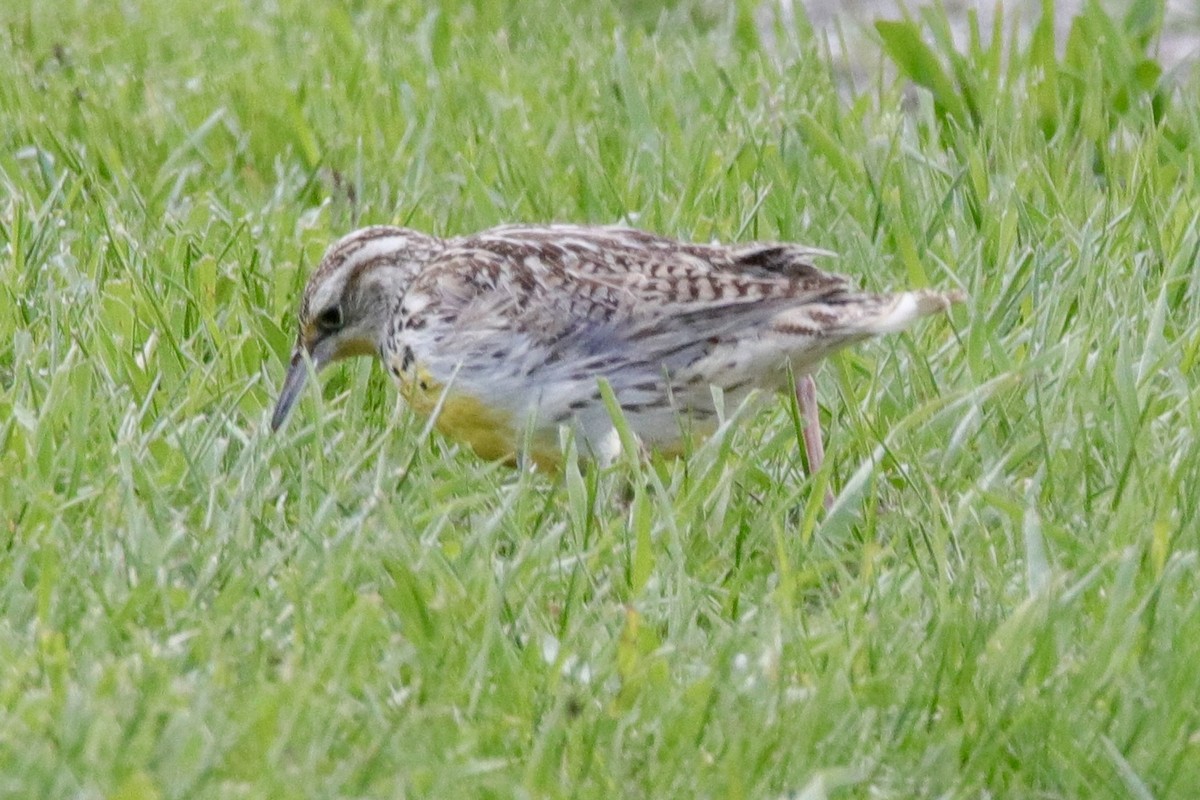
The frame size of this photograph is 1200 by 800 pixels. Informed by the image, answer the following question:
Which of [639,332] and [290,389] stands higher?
[639,332]

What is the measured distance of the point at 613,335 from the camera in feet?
17.0

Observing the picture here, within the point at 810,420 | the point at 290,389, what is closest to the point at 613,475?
the point at 810,420

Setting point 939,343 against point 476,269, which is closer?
point 476,269

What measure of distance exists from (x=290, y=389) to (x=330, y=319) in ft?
1.06

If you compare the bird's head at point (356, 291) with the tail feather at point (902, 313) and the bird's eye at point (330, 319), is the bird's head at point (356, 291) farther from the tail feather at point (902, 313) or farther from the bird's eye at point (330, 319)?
the tail feather at point (902, 313)

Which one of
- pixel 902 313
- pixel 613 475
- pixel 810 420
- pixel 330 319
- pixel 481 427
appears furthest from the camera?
pixel 330 319

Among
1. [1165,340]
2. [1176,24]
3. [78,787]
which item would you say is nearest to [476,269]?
[1165,340]

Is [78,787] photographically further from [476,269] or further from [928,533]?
[476,269]

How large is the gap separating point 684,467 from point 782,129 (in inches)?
94.0

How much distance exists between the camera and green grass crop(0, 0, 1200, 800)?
3.70 meters

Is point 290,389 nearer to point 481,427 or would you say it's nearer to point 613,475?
point 481,427

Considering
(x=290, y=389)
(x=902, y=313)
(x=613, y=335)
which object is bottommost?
(x=290, y=389)

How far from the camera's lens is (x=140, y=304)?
18.4ft

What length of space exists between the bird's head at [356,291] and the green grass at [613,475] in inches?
5.4
